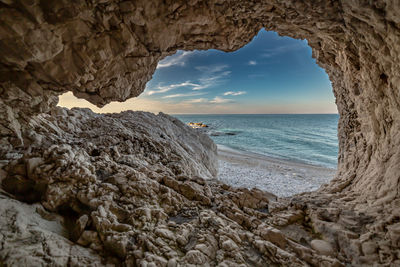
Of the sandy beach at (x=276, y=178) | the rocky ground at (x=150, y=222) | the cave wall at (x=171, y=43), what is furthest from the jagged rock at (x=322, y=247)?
the sandy beach at (x=276, y=178)

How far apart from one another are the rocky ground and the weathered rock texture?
24mm

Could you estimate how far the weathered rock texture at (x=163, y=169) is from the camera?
3018 mm

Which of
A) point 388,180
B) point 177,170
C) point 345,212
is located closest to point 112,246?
point 177,170

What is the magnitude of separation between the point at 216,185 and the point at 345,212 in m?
3.57

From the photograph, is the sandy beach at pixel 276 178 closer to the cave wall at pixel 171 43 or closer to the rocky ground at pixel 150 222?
the cave wall at pixel 171 43

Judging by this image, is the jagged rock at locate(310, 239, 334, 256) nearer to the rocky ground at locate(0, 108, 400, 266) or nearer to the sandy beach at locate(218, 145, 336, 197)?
the rocky ground at locate(0, 108, 400, 266)

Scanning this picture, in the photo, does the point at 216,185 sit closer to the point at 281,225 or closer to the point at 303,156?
the point at 281,225

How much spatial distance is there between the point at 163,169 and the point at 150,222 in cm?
257

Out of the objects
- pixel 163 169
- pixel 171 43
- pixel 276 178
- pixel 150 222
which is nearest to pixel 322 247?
pixel 150 222

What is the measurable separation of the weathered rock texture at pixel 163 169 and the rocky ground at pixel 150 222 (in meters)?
0.02

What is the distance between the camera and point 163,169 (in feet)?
19.2

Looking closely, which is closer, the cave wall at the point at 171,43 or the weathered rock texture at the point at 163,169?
the weathered rock texture at the point at 163,169

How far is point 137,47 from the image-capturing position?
502 cm

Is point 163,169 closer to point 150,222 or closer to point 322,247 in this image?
point 150,222
